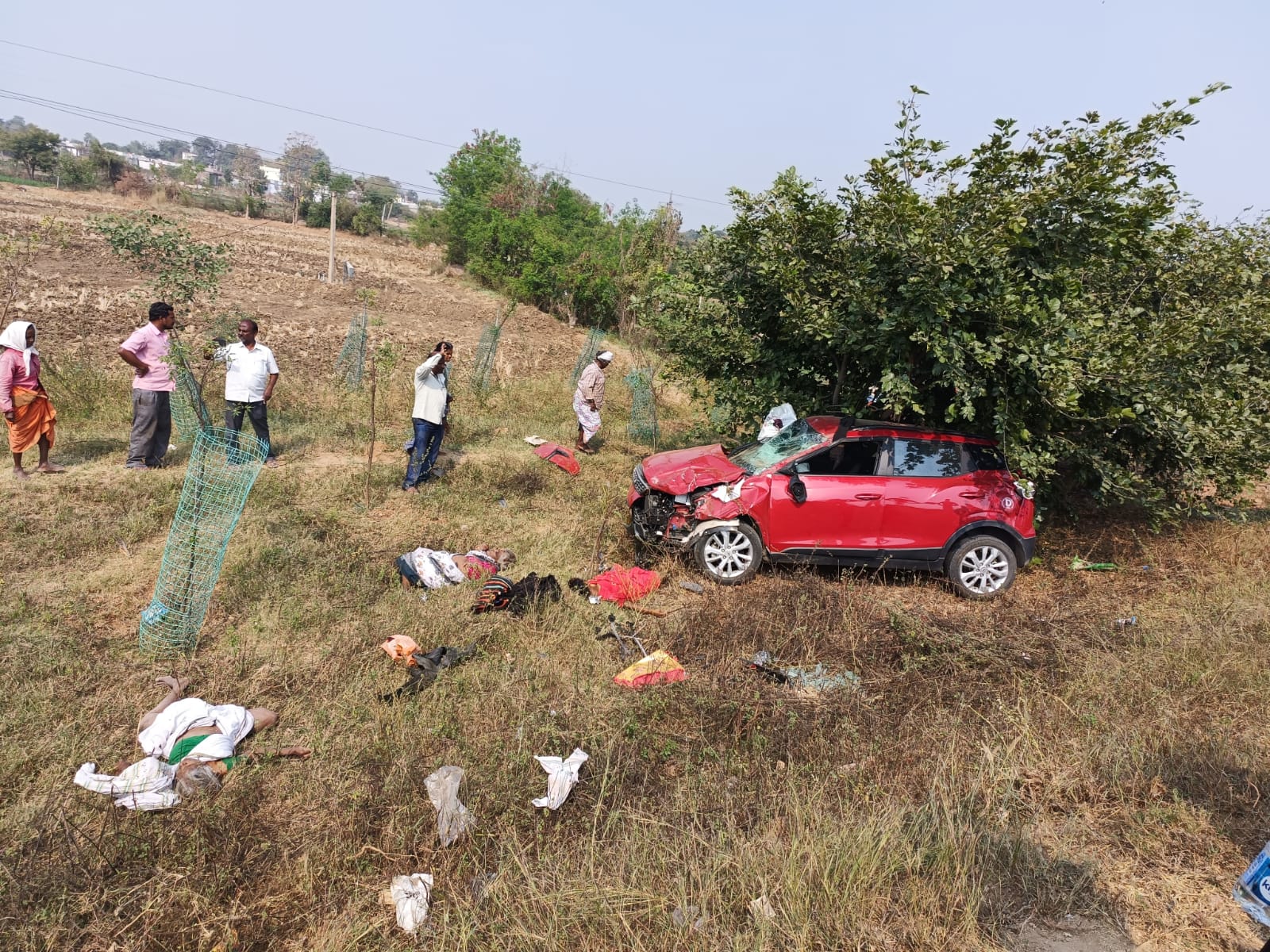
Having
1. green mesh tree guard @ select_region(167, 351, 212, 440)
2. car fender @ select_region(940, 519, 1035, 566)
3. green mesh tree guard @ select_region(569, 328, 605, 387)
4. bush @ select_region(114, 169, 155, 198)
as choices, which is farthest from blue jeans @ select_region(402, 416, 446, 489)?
bush @ select_region(114, 169, 155, 198)

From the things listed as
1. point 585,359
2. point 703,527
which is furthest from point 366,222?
point 703,527

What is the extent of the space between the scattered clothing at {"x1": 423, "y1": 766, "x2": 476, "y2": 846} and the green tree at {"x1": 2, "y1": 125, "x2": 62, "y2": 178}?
51287mm

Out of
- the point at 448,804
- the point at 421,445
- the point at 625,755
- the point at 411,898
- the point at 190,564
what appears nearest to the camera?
the point at 411,898

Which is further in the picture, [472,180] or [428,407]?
[472,180]

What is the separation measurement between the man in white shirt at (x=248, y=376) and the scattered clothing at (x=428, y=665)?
4.30 meters

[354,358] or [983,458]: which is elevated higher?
[983,458]

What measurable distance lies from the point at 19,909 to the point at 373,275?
931 inches

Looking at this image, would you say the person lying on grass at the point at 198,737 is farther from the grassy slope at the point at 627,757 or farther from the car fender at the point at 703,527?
the car fender at the point at 703,527

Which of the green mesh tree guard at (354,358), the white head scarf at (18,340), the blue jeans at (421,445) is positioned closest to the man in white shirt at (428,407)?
the blue jeans at (421,445)

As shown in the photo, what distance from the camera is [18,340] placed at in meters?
7.09

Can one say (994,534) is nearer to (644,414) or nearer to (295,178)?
(644,414)

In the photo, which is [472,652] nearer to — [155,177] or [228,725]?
[228,725]

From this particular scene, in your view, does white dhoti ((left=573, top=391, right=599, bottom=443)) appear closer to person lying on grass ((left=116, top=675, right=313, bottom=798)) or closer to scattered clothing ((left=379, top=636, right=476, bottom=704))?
scattered clothing ((left=379, top=636, right=476, bottom=704))

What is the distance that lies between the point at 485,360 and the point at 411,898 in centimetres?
1122
